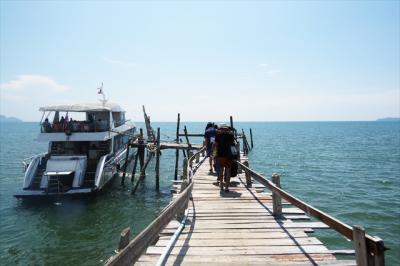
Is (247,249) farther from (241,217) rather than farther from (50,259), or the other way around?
(50,259)

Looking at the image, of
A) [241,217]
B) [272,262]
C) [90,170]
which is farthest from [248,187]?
[90,170]

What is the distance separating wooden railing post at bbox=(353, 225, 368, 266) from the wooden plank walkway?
3.31ft

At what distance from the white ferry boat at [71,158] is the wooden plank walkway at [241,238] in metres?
12.4

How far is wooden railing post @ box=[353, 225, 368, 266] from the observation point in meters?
3.51

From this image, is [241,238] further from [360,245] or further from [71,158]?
[71,158]

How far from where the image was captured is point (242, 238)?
577 cm

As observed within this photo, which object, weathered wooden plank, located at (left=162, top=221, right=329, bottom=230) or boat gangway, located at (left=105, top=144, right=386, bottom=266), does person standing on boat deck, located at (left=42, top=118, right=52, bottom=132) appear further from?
weathered wooden plank, located at (left=162, top=221, right=329, bottom=230)

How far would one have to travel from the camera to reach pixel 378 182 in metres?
23.9

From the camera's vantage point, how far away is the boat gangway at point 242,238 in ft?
11.7

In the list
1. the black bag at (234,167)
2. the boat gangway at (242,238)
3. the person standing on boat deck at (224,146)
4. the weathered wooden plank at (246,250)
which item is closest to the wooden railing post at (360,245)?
the boat gangway at (242,238)

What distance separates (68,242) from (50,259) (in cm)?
154

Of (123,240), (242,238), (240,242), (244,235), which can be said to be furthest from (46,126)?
(123,240)

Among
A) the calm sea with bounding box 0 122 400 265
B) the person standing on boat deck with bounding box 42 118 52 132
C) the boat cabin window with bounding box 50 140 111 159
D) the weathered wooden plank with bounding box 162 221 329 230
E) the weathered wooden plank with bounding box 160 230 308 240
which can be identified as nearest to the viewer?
the weathered wooden plank with bounding box 160 230 308 240

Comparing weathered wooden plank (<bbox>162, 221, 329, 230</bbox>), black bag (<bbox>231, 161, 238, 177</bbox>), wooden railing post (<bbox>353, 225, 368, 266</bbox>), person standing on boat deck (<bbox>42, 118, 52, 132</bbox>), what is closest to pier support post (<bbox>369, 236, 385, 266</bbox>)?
wooden railing post (<bbox>353, 225, 368, 266</bbox>)
